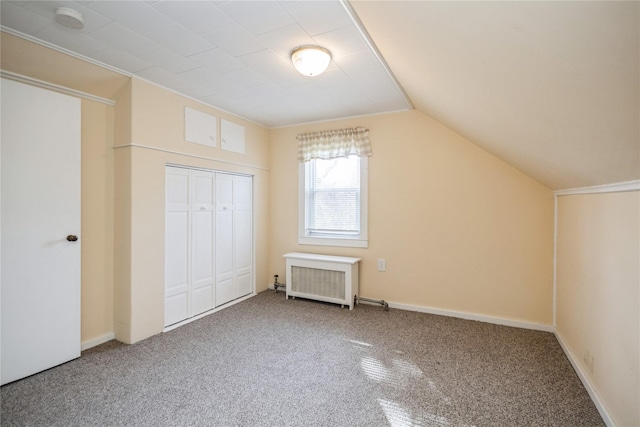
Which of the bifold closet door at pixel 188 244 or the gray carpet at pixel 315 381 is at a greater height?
the bifold closet door at pixel 188 244

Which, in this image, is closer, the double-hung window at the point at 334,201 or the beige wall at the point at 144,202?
the beige wall at the point at 144,202

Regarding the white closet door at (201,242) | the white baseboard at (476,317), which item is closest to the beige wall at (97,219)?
the white closet door at (201,242)

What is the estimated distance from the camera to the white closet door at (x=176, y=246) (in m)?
2.96

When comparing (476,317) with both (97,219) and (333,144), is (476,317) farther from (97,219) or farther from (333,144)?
(97,219)

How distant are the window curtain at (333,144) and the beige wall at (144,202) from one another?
155 centimetres

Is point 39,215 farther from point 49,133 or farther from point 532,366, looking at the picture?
point 532,366

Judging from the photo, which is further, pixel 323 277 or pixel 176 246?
pixel 323 277

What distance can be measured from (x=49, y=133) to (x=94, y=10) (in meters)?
1.07

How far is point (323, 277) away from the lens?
367 centimetres

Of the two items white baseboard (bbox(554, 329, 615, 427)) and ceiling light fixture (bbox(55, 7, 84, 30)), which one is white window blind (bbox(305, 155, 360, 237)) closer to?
white baseboard (bbox(554, 329, 615, 427))

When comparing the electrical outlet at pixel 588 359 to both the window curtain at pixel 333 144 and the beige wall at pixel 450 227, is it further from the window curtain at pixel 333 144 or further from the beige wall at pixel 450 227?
the window curtain at pixel 333 144

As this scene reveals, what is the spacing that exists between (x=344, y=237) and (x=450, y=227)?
1.31 metres

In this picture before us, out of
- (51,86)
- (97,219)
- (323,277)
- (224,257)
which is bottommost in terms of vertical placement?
(323,277)

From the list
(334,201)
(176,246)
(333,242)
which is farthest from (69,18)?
(333,242)
